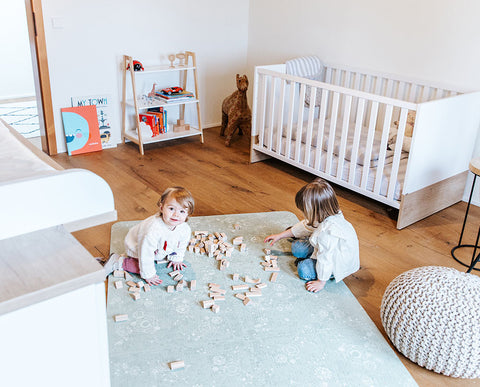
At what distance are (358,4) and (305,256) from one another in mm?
2132

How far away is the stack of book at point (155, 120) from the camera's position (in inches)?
155

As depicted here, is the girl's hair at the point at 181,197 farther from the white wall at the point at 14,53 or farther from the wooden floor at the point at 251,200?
the white wall at the point at 14,53

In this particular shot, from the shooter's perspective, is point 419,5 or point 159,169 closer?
point 419,5

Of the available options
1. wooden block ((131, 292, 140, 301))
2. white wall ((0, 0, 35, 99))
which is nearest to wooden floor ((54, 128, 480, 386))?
wooden block ((131, 292, 140, 301))

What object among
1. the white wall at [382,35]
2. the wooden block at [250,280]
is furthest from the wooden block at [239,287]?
the white wall at [382,35]

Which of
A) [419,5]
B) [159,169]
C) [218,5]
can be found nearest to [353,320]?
[159,169]

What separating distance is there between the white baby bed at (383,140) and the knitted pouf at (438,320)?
1046mm

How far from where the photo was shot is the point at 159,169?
3.50m

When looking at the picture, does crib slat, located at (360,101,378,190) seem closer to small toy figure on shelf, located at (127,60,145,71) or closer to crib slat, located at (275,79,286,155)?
crib slat, located at (275,79,286,155)

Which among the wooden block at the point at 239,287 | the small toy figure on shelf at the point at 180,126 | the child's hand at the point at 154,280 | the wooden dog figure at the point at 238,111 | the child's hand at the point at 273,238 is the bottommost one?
the wooden block at the point at 239,287

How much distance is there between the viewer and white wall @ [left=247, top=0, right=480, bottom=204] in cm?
294

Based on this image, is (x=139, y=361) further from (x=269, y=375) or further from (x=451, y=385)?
(x=451, y=385)

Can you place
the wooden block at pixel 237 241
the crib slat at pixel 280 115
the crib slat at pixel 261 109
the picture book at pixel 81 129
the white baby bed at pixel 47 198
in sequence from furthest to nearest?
1. the picture book at pixel 81 129
2. the crib slat at pixel 261 109
3. the crib slat at pixel 280 115
4. the wooden block at pixel 237 241
5. the white baby bed at pixel 47 198

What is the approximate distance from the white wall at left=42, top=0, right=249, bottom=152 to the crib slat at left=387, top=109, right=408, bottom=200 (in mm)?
2239
